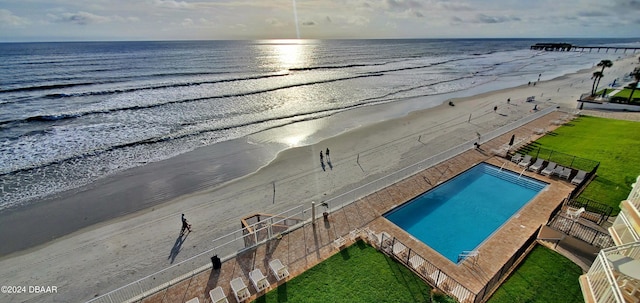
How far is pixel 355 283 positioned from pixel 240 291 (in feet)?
13.9

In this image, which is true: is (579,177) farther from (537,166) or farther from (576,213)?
(576,213)

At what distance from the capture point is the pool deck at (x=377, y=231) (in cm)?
1105

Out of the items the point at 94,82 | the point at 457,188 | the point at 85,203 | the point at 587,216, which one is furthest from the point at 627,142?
the point at 94,82

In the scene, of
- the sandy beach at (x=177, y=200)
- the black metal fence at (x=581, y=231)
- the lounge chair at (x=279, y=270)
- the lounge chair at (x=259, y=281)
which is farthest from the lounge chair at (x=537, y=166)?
the lounge chair at (x=259, y=281)

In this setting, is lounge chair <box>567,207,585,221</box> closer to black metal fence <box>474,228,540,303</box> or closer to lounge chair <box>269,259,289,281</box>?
black metal fence <box>474,228,540,303</box>

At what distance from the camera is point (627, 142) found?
77.0ft

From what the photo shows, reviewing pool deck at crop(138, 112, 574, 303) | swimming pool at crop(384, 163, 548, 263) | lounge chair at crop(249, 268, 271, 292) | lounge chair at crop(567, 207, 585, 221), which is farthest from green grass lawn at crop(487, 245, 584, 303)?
lounge chair at crop(249, 268, 271, 292)

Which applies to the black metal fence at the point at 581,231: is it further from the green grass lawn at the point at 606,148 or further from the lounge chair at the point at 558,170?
the lounge chair at the point at 558,170

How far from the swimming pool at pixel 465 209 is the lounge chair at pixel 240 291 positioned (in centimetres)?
818

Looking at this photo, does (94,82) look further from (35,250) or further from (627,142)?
(627,142)

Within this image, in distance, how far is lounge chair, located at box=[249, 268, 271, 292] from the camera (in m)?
10.4

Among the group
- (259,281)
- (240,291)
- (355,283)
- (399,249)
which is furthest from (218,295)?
(399,249)

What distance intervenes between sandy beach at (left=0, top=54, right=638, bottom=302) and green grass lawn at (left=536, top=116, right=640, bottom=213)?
6537 mm

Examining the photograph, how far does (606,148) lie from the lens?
22562mm
